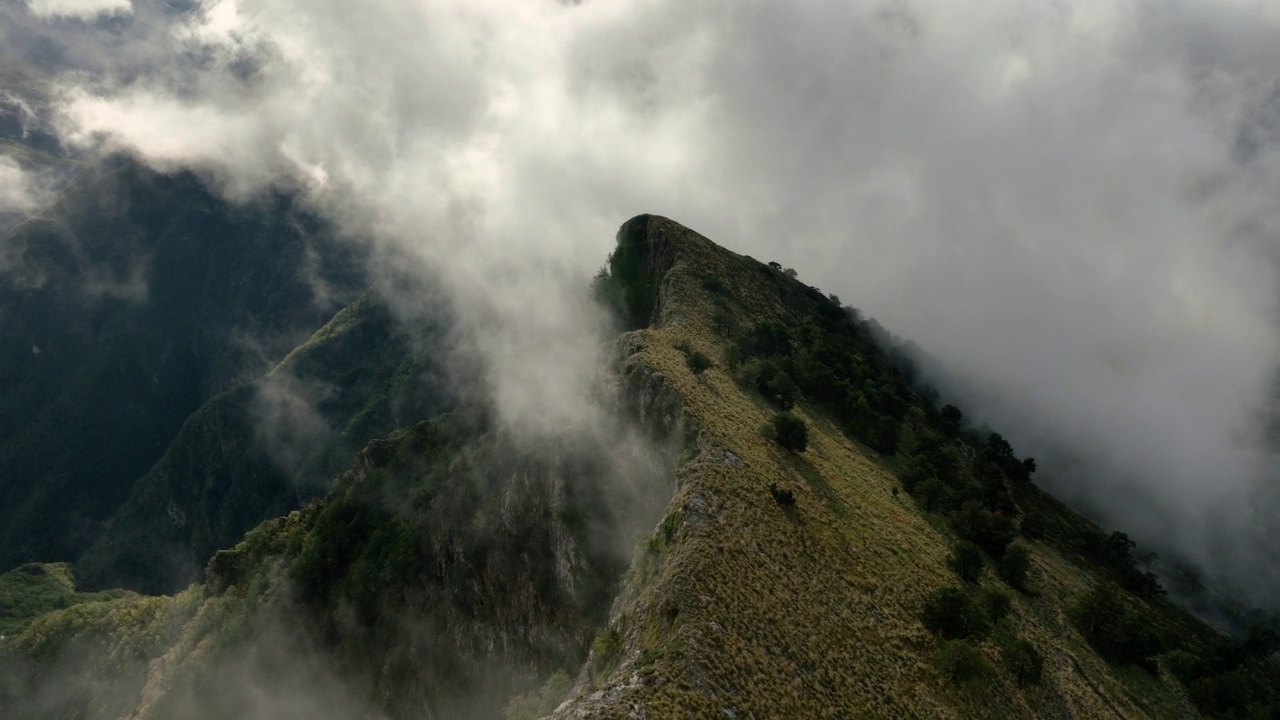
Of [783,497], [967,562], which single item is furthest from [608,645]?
[967,562]

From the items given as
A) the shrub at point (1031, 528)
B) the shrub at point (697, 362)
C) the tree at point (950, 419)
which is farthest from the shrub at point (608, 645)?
the tree at point (950, 419)

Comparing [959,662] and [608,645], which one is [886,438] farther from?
[608,645]

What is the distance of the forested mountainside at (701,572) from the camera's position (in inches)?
1754

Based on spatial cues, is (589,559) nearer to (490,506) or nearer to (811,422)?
(490,506)

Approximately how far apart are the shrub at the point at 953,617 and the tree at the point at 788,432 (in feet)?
67.0

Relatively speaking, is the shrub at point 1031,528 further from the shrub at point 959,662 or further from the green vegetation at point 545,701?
the green vegetation at point 545,701

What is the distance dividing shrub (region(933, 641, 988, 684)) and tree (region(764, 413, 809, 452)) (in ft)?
83.7

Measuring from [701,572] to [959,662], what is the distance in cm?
2200

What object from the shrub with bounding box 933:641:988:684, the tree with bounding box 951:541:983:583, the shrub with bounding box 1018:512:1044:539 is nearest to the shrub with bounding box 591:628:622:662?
the shrub with bounding box 933:641:988:684

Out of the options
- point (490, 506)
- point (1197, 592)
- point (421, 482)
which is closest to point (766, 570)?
point (490, 506)

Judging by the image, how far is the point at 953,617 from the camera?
2025 inches

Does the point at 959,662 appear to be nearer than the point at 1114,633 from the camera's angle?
Yes

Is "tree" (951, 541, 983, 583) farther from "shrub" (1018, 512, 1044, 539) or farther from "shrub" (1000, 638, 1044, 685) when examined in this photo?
"shrub" (1018, 512, 1044, 539)

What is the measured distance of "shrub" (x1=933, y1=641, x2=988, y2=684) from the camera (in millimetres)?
47312
